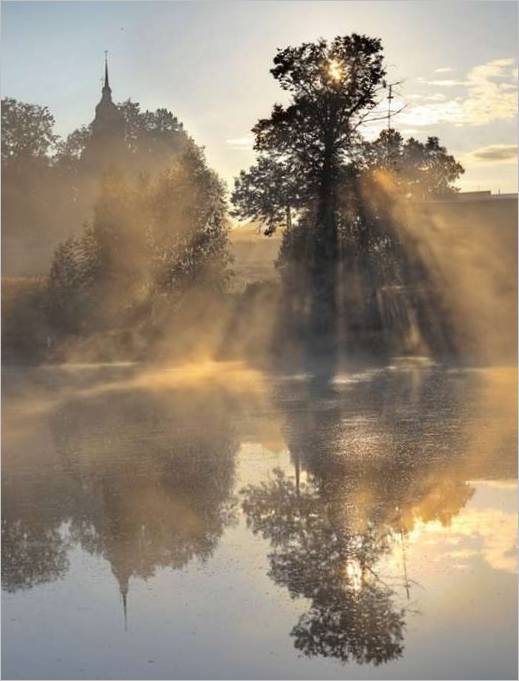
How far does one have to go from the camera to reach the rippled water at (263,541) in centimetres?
796

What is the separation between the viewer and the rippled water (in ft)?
26.1

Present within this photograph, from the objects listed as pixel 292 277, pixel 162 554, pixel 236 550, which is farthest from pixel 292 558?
pixel 292 277

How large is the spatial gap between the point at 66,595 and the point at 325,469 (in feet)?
18.8

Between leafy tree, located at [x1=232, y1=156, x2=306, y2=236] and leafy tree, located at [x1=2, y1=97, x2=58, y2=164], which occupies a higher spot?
leafy tree, located at [x1=2, y1=97, x2=58, y2=164]

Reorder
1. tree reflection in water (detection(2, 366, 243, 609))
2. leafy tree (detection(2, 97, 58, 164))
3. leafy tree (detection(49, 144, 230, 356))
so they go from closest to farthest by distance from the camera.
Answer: tree reflection in water (detection(2, 366, 243, 609)) → leafy tree (detection(49, 144, 230, 356)) → leafy tree (detection(2, 97, 58, 164))

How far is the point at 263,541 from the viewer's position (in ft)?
35.5

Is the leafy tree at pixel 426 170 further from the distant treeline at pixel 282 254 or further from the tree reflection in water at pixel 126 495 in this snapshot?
the tree reflection in water at pixel 126 495

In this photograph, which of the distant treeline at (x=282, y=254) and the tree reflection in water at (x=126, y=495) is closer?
the tree reflection in water at (x=126, y=495)

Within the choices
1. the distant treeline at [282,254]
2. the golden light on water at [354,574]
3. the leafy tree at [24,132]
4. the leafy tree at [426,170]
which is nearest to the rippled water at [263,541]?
the golden light on water at [354,574]

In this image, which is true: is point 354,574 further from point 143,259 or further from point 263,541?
point 143,259

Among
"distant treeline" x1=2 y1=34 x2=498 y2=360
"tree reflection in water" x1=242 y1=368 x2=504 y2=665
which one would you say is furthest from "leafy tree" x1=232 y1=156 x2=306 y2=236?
"tree reflection in water" x1=242 y1=368 x2=504 y2=665

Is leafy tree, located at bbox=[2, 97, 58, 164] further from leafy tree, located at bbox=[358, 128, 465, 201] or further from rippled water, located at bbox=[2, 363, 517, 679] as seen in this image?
rippled water, located at bbox=[2, 363, 517, 679]

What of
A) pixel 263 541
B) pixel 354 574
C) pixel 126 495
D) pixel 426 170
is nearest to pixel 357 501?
pixel 263 541

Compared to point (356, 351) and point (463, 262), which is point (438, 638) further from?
point (463, 262)
